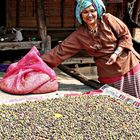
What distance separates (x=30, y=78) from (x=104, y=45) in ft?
2.63

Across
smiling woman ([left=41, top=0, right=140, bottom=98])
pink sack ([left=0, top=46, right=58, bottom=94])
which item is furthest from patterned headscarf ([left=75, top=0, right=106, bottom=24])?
pink sack ([left=0, top=46, right=58, bottom=94])

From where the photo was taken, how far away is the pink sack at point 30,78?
3514mm

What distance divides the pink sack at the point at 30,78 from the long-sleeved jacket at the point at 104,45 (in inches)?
5.9

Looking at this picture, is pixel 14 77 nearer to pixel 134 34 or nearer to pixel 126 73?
pixel 126 73

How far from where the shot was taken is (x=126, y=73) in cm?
373

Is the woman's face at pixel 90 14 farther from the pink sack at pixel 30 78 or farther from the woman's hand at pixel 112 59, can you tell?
the pink sack at pixel 30 78

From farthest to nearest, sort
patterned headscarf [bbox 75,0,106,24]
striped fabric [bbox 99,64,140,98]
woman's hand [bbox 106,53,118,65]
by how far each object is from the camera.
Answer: striped fabric [bbox 99,64,140,98], woman's hand [bbox 106,53,118,65], patterned headscarf [bbox 75,0,106,24]

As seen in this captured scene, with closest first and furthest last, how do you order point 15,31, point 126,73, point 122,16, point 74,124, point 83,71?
1. point 74,124
2. point 126,73
3. point 15,31
4. point 83,71
5. point 122,16

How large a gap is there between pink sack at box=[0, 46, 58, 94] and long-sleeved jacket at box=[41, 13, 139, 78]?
15cm

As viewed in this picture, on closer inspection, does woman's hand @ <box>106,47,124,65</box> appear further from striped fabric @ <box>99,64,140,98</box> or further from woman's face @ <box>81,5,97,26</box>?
woman's face @ <box>81,5,97,26</box>

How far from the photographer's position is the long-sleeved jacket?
11.8 feet

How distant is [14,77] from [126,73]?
113 centimetres

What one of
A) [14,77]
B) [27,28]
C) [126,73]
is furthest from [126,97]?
[27,28]

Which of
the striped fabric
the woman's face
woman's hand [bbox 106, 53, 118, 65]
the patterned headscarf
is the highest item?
the patterned headscarf
